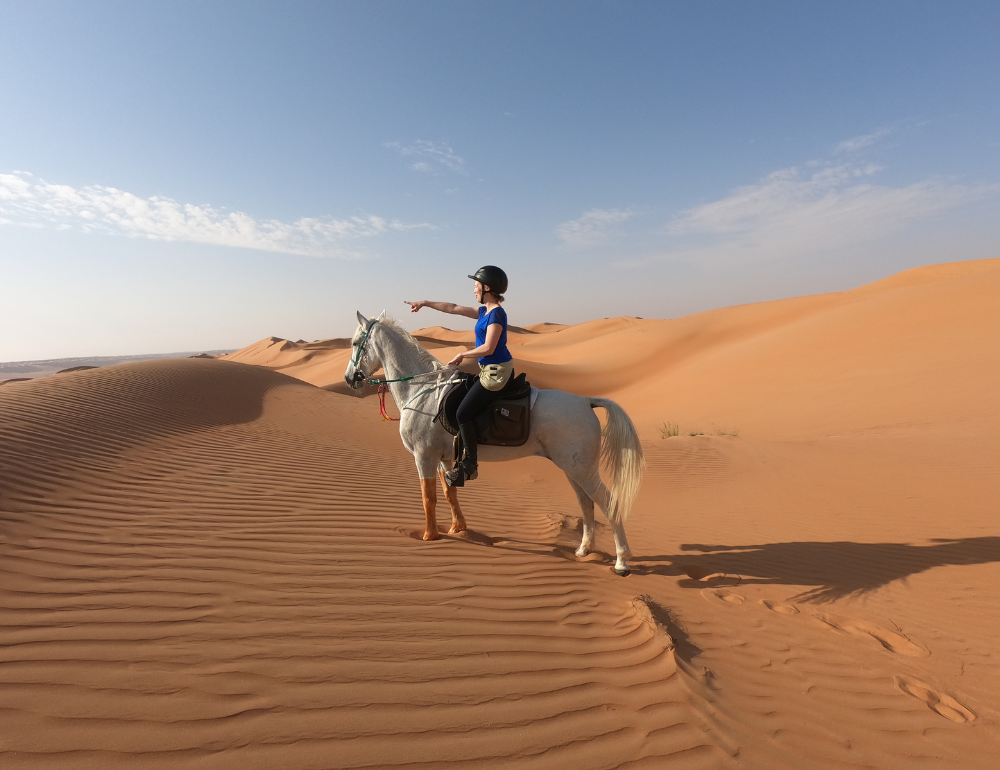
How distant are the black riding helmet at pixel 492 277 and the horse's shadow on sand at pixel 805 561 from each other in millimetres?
2715

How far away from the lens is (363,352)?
4867mm

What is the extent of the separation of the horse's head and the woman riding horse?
106 centimetres

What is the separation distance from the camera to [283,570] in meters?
3.70

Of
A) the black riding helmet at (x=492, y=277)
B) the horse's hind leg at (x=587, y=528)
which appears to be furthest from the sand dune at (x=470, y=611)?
the black riding helmet at (x=492, y=277)

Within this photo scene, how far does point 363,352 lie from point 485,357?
1560 mm

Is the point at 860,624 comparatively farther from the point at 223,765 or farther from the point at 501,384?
the point at 223,765

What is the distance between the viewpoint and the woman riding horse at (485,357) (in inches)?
155

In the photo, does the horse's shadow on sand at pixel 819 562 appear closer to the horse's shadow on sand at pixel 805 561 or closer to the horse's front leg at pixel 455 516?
the horse's shadow on sand at pixel 805 561

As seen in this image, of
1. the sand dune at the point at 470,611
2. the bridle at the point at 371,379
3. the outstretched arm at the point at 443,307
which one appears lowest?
the sand dune at the point at 470,611

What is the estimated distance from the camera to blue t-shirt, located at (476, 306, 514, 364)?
155 inches

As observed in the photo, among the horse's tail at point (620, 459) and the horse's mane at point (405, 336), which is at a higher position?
the horse's mane at point (405, 336)

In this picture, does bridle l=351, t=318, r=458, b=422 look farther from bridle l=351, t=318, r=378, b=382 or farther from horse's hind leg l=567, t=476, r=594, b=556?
horse's hind leg l=567, t=476, r=594, b=556

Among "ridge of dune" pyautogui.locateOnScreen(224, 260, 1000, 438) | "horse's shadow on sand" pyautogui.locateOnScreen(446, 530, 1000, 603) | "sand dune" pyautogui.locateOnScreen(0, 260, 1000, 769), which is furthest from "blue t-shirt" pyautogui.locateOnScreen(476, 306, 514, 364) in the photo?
"ridge of dune" pyautogui.locateOnScreen(224, 260, 1000, 438)

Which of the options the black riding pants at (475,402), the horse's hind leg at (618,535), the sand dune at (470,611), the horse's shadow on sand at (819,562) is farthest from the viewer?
the horse's shadow on sand at (819,562)
